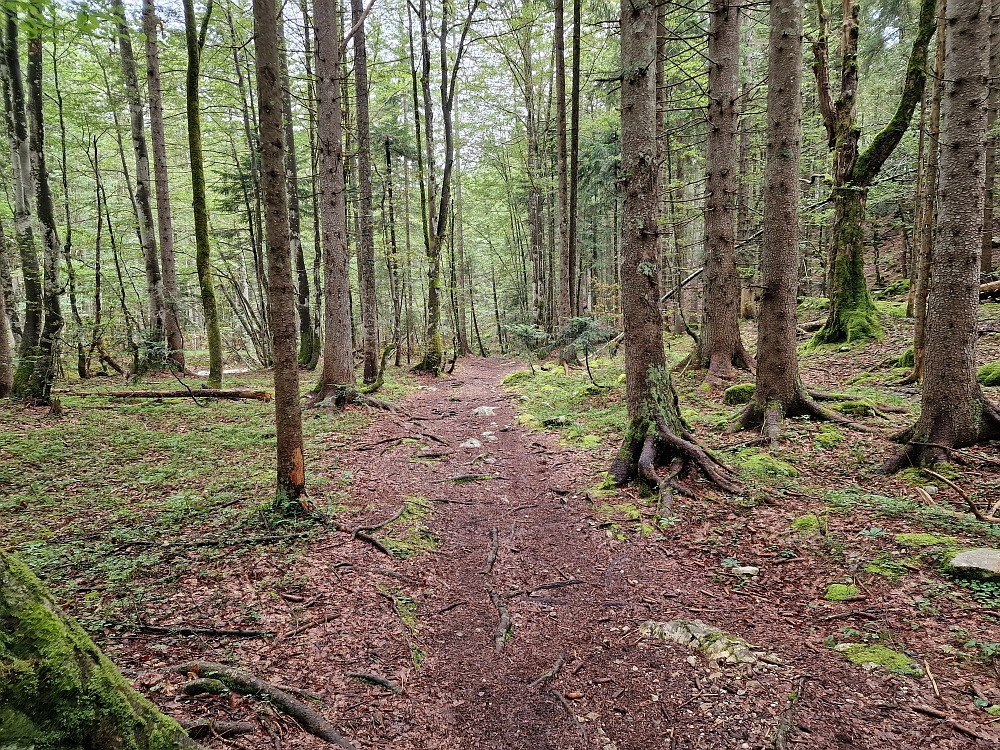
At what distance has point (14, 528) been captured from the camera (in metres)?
5.09

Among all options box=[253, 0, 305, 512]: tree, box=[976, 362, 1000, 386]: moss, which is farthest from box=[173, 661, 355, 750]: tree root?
box=[976, 362, 1000, 386]: moss

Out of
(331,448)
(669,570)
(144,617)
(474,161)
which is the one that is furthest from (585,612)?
(474,161)

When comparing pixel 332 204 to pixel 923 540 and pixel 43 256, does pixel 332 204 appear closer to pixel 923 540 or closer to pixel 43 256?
pixel 43 256

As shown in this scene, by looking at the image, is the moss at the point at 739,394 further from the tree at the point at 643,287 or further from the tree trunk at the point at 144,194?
the tree trunk at the point at 144,194

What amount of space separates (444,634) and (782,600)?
9.61 feet

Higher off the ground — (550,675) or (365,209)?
(365,209)

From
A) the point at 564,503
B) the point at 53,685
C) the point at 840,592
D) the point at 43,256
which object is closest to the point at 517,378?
the point at 564,503

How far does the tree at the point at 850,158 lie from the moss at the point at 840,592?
9.45 meters

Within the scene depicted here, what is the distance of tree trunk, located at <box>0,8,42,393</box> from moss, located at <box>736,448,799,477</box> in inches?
524

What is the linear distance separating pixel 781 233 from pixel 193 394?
1229 centimetres

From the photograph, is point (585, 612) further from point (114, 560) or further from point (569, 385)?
point (569, 385)

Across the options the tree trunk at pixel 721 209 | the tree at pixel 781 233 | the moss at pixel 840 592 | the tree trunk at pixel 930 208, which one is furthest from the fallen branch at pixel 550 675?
the tree trunk at pixel 721 209

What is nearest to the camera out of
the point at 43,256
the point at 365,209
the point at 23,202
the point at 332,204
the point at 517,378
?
the point at 43,256

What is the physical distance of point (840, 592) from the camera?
4000 mm
